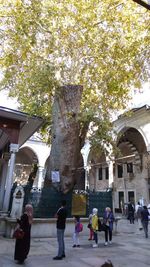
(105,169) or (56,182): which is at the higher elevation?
(105,169)

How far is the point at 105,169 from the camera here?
2717cm

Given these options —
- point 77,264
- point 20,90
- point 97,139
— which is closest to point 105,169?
point 97,139

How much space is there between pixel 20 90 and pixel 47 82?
7.25 ft

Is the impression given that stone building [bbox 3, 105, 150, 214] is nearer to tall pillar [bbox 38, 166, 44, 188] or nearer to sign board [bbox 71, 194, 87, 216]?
tall pillar [bbox 38, 166, 44, 188]

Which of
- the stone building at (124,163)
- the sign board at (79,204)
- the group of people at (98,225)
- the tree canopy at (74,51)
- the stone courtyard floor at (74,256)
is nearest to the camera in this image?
the stone courtyard floor at (74,256)

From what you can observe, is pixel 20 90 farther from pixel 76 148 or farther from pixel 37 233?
pixel 37 233

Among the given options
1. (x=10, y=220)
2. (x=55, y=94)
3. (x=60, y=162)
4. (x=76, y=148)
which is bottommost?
(x=10, y=220)

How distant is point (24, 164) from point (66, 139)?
2182 centimetres

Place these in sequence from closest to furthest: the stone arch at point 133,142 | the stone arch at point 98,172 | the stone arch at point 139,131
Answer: the stone arch at point 139,131 → the stone arch at point 133,142 → the stone arch at point 98,172

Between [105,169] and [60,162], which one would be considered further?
[105,169]

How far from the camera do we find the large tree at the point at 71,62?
10242 millimetres

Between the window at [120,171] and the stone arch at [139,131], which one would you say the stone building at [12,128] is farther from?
the window at [120,171]

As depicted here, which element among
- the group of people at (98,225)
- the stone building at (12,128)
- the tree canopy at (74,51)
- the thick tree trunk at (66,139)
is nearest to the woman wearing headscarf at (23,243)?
the group of people at (98,225)

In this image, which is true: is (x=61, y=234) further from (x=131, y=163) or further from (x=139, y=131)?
(x=131, y=163)
